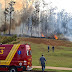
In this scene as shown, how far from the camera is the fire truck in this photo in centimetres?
1948

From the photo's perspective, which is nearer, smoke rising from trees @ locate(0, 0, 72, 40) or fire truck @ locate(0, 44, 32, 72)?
fire truck @ locate(0, 44, 32, 72)

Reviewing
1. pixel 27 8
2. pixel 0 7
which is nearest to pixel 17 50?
pixel 0 7

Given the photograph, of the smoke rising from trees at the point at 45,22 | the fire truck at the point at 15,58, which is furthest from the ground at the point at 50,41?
the fire truck at the point at 15,58

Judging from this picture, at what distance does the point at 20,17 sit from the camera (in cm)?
6362

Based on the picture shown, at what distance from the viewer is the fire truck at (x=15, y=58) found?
19484 millimetres

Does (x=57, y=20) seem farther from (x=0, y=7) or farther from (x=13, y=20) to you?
(x=0, y=7)

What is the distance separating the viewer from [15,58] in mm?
19656

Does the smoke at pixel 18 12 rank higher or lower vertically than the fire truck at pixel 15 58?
higher

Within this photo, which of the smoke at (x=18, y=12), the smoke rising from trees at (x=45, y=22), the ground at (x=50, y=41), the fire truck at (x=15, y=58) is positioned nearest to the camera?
the fire truck at (x=15, y=58)

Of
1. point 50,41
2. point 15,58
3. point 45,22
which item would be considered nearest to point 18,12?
point 50,41

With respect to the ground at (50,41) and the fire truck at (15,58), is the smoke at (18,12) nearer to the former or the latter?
the ground at (50,41)

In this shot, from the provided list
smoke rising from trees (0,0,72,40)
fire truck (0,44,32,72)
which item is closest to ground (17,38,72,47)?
smoke rising from trees (0,0,72,40)

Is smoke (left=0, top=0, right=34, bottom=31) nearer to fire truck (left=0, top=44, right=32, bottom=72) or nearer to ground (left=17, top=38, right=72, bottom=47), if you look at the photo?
ground (left=17, top=38, right=72, bottom=47)

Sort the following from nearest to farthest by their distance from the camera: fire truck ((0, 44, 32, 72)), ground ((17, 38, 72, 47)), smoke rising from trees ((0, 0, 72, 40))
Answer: fire truck ((0, 44, 32, 72)) < ground ((17, 38, 72, 47)) < smoke rising from trees ((0, 0, 72, 40))
